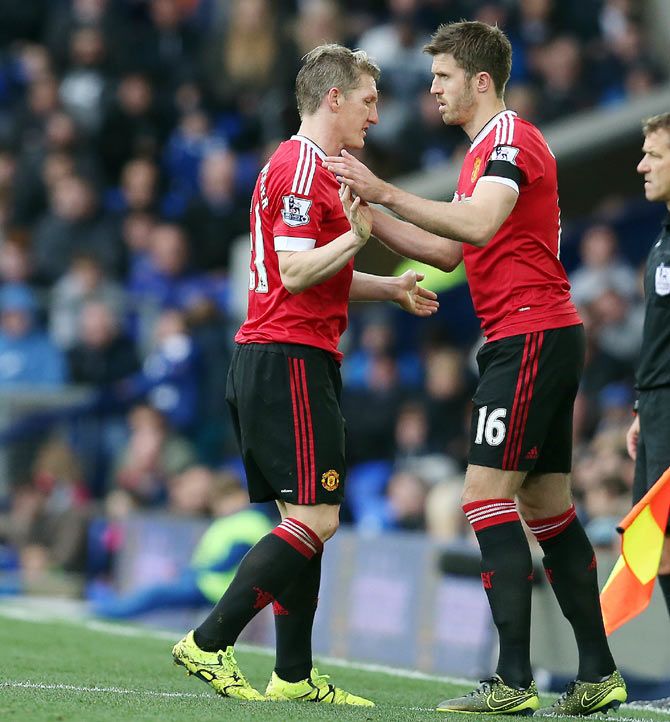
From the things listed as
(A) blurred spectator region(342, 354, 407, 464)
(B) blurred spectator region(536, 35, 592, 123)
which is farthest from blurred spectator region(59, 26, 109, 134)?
(A) blurred spectator region(342, 354, 407, 464)

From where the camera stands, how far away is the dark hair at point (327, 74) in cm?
547

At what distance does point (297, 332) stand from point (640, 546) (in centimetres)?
146

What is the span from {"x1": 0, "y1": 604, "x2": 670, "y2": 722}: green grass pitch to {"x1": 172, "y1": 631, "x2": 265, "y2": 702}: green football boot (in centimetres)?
6

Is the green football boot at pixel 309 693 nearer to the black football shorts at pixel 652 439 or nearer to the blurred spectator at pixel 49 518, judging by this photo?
the black football shorts at pixel 652 439

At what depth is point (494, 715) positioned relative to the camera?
16.4 feet

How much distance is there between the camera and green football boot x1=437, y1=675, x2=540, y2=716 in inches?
198

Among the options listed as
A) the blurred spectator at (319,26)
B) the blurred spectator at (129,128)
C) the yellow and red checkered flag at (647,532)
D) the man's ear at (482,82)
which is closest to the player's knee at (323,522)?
the yellow and red checkered flag at (647,532)

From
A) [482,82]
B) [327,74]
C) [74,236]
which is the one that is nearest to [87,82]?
[74,236]

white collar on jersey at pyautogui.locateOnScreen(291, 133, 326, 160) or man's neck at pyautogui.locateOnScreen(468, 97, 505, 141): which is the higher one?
man's neck at pyautogui.locateOnScreen(468, 97, 505, 141)

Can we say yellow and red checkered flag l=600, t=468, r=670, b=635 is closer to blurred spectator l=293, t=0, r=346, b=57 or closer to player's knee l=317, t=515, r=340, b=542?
player's knee l=317, t=515, r=340, b=542

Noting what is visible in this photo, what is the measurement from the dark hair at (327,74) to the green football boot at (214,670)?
1915 mm

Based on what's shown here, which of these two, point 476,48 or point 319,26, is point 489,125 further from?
point 319,26

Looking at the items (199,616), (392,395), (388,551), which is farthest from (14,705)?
(392,395)

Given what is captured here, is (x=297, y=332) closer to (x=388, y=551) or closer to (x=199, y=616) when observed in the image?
(x=388, y=551)
